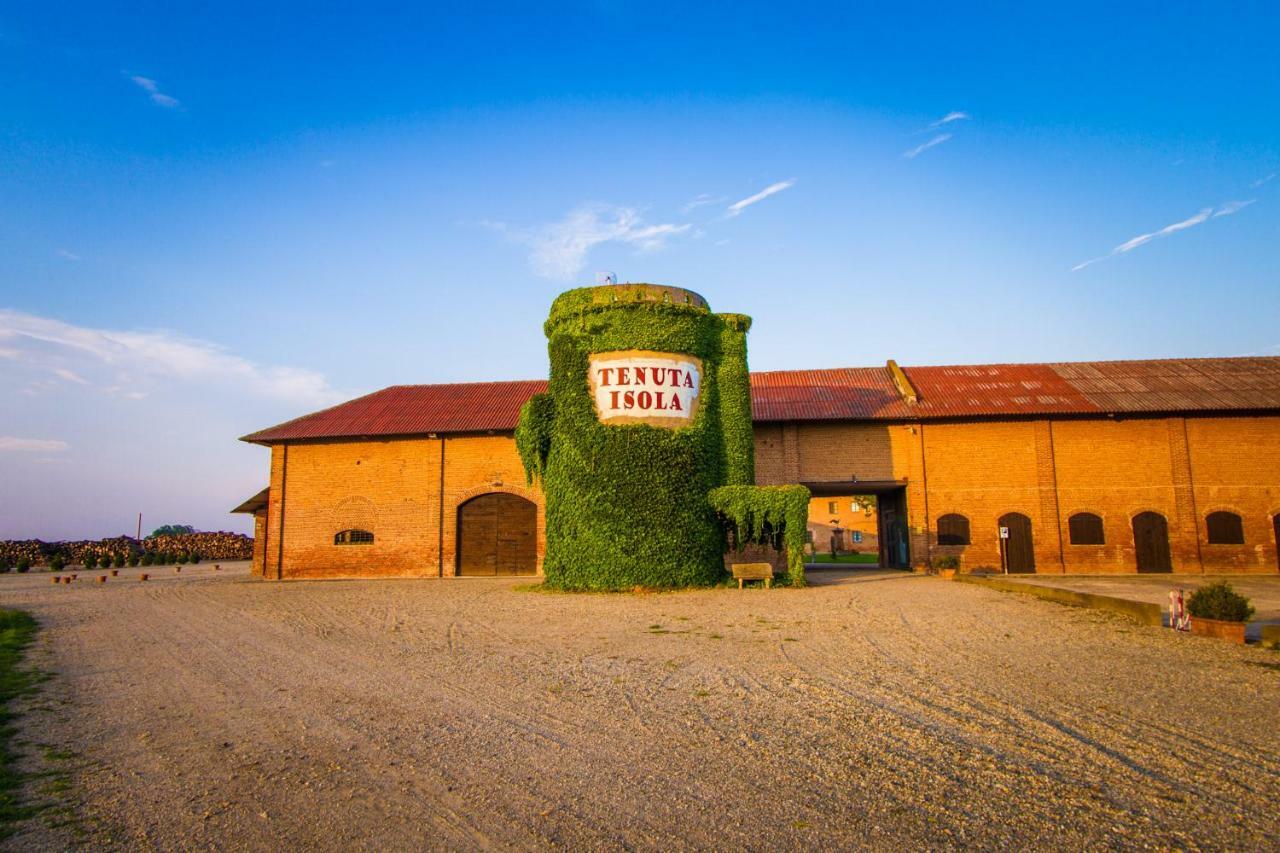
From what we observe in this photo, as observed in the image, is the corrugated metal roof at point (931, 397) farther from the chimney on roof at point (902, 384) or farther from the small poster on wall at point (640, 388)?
the small poster on wall at point (640, 388)

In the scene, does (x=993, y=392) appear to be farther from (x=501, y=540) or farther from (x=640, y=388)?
(x=501, y=540)

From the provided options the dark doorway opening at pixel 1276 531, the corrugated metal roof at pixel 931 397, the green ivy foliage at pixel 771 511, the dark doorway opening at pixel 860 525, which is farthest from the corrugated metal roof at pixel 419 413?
the dark doorway opening at pixel 1276 531

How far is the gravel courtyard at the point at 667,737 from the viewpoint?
12.7ft

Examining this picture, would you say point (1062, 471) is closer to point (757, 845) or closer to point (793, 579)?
point (793, 579)

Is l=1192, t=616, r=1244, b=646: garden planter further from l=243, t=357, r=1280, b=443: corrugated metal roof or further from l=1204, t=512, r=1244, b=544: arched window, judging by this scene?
l=1204, t=512, r=1244, b=544: arched window

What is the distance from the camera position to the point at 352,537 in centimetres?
2636

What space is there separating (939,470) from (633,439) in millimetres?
12514

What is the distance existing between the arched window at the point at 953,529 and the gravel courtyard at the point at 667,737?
13.9 m

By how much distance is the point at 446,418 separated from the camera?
2712cm

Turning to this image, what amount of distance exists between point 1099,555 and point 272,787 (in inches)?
1032

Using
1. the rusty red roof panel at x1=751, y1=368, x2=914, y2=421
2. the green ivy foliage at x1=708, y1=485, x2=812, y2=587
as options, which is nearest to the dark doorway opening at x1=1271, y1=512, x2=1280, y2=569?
the rusty red roof panel at x1=751, y1=368, x2=914, y2=421

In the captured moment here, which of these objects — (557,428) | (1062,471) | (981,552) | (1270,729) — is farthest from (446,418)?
(1270,729)

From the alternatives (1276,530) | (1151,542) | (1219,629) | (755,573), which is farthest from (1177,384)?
(1219,629)

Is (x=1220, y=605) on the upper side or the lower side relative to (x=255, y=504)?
lower
